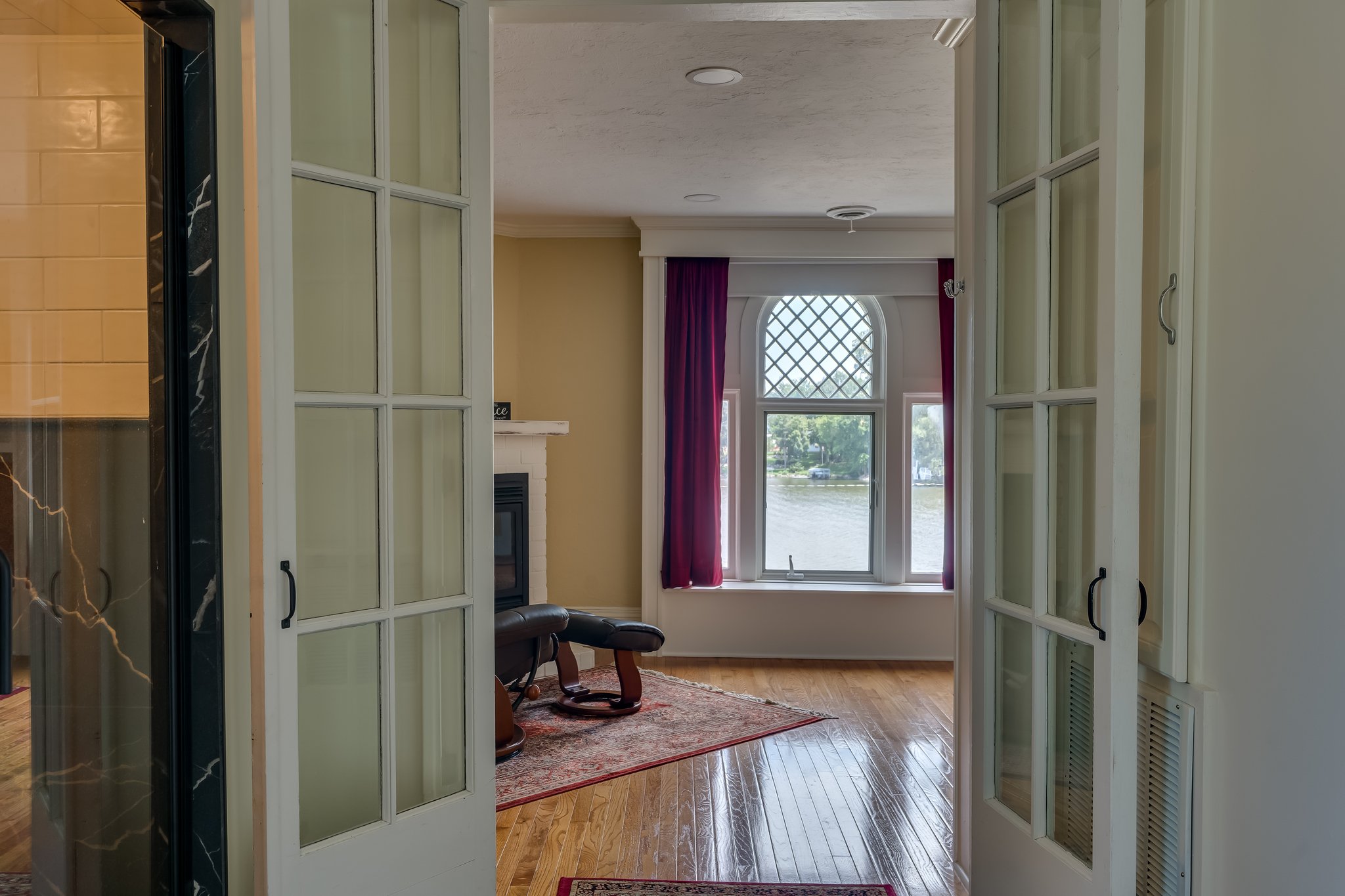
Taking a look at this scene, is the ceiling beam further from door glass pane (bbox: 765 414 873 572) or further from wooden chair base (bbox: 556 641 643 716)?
door glass pane (bbox: 765 414 873 572)

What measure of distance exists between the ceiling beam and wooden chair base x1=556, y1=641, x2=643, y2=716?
Answer: 3200 mm

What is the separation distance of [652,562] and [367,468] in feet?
14.0

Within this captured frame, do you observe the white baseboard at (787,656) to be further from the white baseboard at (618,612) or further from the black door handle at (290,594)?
the black door handle at (290,594)

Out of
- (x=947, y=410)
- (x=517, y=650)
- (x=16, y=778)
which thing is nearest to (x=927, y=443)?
(x=947, y=410)

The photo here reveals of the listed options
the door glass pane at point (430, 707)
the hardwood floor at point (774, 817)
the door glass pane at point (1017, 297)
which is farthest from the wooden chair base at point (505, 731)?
the door glass pane at point (1017, 297)

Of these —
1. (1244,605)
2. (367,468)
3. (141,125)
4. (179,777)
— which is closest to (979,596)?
(1244,605)

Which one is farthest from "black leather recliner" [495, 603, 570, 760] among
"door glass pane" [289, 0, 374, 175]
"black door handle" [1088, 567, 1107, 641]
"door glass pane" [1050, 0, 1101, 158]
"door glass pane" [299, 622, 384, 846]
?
"door glass pane" [1050, 0, 1101, 158]

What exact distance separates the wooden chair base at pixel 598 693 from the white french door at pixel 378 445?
2671 mm

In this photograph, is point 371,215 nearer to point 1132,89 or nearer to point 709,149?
point 1132,89

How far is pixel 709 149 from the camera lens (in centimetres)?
446

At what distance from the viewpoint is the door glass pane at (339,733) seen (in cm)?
195

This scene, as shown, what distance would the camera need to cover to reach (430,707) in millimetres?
2145

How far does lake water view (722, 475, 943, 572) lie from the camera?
638cm

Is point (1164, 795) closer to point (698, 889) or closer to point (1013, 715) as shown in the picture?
point (1013, 715)
